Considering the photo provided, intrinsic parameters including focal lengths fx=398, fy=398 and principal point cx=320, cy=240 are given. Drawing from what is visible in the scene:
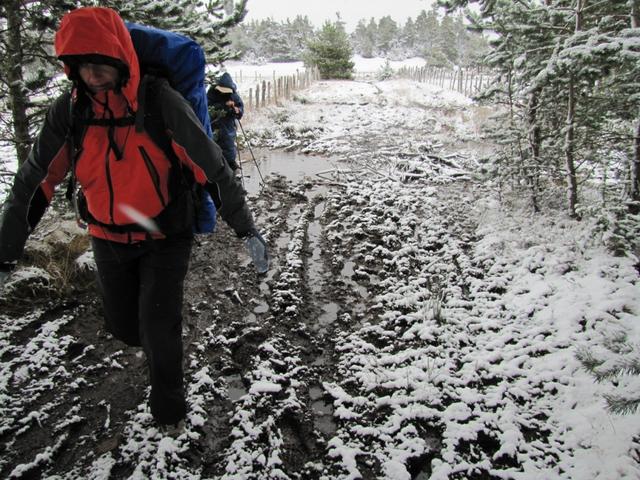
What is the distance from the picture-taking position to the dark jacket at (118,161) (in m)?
2.18

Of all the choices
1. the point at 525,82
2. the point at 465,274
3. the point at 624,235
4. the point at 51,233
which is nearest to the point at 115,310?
the point at 51,233

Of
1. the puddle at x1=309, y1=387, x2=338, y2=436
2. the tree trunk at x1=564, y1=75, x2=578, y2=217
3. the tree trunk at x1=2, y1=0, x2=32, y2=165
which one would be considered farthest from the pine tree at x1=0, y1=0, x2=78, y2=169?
the tree trunk at x1=564, y1=75, x2=578, y2=217

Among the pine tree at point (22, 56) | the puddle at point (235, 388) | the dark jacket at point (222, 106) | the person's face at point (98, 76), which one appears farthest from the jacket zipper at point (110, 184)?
the dark jacket at point (222, 106)

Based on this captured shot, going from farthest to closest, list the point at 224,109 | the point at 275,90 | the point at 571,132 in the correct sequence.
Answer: the point at 275,90
the point at 224,109
the point at 571,132

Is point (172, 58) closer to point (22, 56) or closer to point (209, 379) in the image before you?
point (209, 379)

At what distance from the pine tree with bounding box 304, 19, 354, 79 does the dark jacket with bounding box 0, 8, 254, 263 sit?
3285 centimetres

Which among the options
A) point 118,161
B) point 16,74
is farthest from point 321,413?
point 16,74

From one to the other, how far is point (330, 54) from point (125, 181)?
34.3m

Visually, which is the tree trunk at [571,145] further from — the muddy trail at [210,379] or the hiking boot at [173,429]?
the hiking boot at [173,429]

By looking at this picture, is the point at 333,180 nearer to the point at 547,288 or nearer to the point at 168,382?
the point at 547,288

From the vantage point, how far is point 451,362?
3492 mm

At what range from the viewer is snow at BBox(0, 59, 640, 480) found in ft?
8.52

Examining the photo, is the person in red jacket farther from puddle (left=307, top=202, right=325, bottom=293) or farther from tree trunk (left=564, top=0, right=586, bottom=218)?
tree trunk (left=564, top=0, right=586, bottom=218)

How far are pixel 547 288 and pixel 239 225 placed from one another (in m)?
3.50
